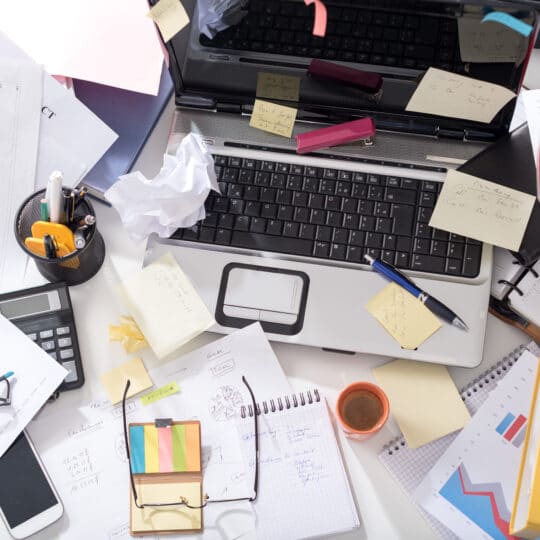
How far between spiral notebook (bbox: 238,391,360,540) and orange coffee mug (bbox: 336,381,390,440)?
0.03 m

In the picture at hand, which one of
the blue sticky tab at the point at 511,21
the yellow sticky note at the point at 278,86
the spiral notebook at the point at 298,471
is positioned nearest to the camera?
the blue sticky tab at the point at 511,21

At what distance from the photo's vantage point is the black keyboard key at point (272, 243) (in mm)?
982

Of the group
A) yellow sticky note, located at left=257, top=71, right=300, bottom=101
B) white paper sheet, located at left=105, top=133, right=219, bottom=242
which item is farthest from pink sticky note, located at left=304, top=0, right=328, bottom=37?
white paper sheet, located at left=105, top=133, right=219, bottom=242

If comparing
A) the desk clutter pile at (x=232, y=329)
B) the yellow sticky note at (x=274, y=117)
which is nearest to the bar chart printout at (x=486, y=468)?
the desk clutter pile at (x=232, y=329)

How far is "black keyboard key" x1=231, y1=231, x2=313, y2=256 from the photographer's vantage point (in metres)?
0.98

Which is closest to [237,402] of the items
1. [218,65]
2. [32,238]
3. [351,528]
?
[351,528]

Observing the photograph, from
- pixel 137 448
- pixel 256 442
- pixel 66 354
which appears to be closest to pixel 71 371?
pixel 66 354

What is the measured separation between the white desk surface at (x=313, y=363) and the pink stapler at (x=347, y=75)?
0.26 meters

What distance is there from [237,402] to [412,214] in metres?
0.34

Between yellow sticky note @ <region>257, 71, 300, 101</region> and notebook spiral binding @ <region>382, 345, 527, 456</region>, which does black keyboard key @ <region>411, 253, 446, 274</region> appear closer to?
notebook spiral binding @ <region>382, 345, 527, 456</region>

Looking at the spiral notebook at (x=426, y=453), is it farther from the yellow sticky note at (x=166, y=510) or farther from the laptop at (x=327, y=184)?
the yellow sticky note at (x=166, y=510)

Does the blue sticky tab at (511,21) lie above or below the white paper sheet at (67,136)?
above

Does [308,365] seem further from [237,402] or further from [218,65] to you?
[218,65]

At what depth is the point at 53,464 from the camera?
0.94 meters
